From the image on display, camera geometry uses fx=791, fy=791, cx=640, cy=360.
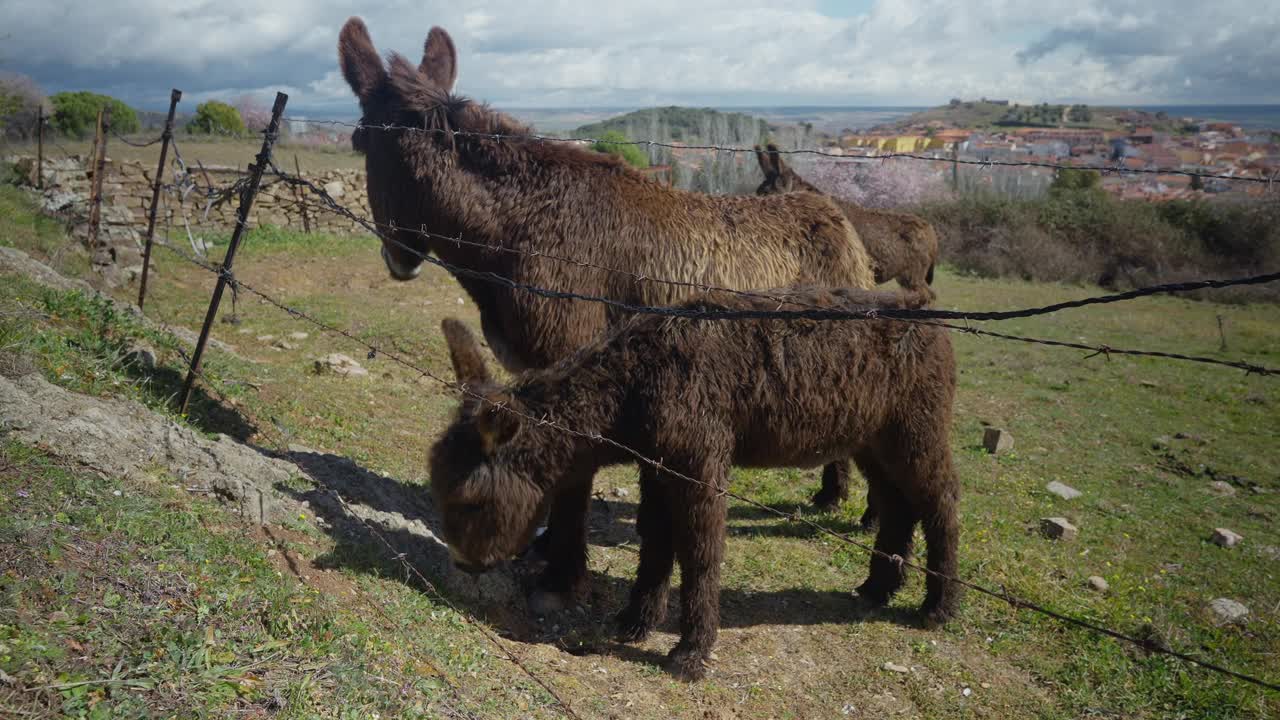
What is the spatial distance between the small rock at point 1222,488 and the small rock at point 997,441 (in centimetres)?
196

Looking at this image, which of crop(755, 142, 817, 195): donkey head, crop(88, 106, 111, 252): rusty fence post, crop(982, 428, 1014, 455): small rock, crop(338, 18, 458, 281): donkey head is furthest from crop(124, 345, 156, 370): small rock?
crop(755, 142, 817, 195): donkey head

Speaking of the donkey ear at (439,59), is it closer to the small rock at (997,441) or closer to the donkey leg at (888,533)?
the donkey leg at (888,533)

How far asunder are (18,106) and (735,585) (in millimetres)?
20400

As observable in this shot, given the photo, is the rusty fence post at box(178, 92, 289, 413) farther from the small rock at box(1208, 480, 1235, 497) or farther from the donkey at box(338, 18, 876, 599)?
the small rock at box(1208, 480, 1235, 497)

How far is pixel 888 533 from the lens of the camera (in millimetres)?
5594

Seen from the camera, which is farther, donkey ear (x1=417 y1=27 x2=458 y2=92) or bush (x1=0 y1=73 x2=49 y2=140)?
bush (x1=0 y1=73 x2=49 y2=140)

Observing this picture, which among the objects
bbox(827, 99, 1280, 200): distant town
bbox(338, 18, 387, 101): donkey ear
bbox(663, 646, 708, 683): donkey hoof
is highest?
bbox(827, 99, 1280, 200): distant town

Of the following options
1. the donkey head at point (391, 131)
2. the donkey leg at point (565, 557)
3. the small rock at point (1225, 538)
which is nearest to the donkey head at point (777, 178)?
the small rock at point (1225, 538)

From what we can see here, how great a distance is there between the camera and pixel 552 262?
5246mm

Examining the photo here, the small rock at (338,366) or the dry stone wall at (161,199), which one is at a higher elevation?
the dry stone wall at (161,199)

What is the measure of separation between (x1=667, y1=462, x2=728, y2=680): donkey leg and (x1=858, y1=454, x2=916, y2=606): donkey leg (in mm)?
1454

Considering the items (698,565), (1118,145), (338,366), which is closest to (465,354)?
(698,565)

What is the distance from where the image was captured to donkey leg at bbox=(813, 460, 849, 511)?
734cm

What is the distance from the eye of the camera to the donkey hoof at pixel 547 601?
17.0 feet
